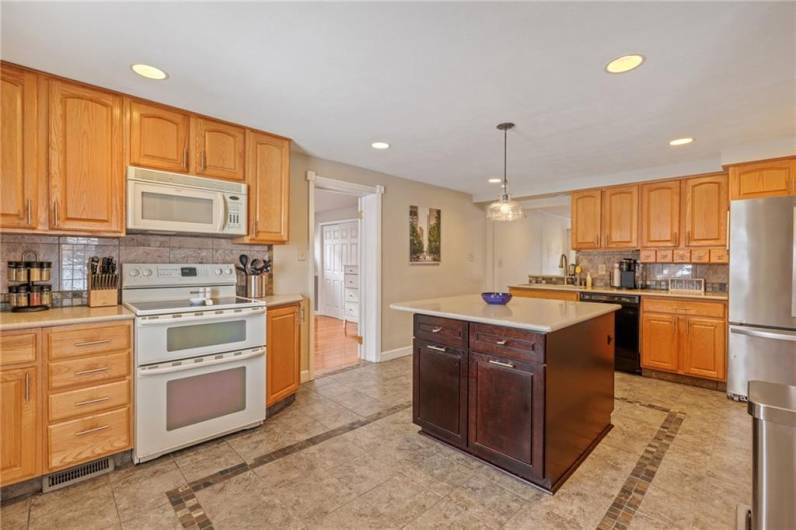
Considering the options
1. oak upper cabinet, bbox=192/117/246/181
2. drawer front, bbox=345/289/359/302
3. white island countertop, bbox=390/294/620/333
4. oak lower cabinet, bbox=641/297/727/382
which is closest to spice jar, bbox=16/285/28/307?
oak upper cabinet, bbox=192/117/246/181

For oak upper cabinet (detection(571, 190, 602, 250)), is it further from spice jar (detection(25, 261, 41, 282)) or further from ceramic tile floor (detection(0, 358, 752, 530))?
spice jar (detection(25, 261, 41, 282))

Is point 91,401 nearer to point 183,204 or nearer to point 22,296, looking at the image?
point 22,296

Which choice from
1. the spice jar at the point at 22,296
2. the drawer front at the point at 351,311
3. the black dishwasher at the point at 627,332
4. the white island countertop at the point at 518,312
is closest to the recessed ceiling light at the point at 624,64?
the white island countertop at the point at 518,312

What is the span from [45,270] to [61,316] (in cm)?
48

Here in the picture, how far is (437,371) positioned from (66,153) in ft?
8.90

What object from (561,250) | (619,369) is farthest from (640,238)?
(561,250)

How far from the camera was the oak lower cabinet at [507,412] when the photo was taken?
2006 millimetres

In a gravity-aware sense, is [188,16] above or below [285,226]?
above

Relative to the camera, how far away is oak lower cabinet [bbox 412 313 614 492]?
2016 millimetres

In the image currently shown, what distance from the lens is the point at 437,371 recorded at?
2504 mm

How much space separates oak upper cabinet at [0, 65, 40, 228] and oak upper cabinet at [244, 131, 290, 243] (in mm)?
1265

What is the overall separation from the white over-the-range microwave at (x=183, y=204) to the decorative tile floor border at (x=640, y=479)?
302 cm

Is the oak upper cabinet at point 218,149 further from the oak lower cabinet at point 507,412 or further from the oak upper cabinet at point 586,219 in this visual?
the oak upper cabinet at point 586,219

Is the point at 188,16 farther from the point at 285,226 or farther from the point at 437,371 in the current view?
the point at 437,371
